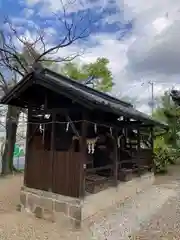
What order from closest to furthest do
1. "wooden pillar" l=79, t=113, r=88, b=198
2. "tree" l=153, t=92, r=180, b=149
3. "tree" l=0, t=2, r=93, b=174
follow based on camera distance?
"wooden pillar" l=79, t=113, r=88, b=198 → "tree" l=0, t=2, r=93, b=174 → "tree" l=153, t=92, r=180, b=149

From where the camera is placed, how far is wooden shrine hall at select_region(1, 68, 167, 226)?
208 inches

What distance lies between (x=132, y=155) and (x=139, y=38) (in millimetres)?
6843

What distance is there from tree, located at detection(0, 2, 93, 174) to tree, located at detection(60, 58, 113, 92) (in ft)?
7.57

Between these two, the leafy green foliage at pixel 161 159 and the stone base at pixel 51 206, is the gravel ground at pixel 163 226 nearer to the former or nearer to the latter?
the stone base at pixel 51 206

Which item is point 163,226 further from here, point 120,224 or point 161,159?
point 161,159

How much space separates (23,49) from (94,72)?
4191 mm

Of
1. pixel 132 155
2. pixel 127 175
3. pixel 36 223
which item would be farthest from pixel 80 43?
pixel 36 223

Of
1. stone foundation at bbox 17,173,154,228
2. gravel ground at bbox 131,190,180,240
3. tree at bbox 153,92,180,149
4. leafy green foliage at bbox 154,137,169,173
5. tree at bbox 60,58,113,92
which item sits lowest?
gravel ground at bbox 131,190,180,240

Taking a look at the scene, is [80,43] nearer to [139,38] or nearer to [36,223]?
[139,38]

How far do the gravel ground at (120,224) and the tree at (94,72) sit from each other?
834 cm

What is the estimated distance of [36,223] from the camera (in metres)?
5.39

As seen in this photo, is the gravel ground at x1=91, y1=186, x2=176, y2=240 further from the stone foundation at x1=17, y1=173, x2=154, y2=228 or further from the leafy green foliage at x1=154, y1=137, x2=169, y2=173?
the leafy green foliage at x1=154, y1=137, x2=169, y2=173

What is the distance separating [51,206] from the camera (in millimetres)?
5598

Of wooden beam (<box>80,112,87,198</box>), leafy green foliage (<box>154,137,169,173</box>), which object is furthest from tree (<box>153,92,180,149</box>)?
wooden beam (<box>80,112,87,198</box>)
